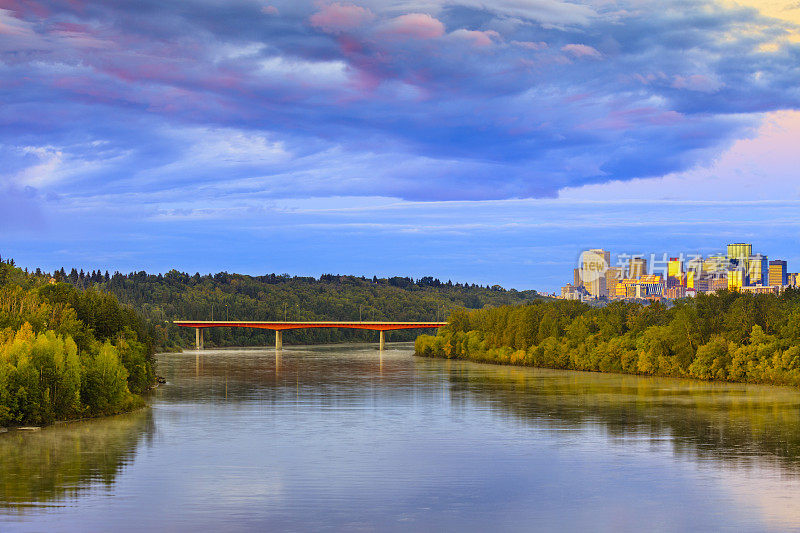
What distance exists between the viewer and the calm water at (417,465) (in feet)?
122

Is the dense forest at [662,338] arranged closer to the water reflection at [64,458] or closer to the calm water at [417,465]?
the calm water at [417,465]

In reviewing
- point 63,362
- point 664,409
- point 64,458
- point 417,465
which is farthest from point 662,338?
point 64,458

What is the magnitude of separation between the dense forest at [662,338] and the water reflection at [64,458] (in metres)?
69.4

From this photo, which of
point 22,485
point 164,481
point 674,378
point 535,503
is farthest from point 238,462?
point 674,378

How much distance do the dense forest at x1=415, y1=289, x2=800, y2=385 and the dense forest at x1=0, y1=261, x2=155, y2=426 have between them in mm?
64577

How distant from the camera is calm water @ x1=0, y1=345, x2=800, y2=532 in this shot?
3712 centimetres

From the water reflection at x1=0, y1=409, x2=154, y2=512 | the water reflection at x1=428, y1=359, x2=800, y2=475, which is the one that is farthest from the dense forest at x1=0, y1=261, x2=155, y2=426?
the water reflection at x1=428, y1=359, x2=800, y2=475

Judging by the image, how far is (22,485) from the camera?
4281 cm

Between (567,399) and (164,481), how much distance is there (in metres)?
51.9

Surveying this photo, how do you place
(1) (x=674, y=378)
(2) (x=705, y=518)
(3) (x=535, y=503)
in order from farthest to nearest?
(1) (x=674, y=378), (3) (x=535, y=503), (2) (x=705, y=518)

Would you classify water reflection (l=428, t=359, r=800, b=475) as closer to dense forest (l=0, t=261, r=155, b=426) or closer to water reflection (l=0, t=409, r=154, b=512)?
water reflection (l=0, t=409, r=154, b=512)

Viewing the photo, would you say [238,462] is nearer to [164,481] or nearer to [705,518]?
[164,481]

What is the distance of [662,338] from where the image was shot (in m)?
118

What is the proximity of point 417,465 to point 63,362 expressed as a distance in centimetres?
2670
